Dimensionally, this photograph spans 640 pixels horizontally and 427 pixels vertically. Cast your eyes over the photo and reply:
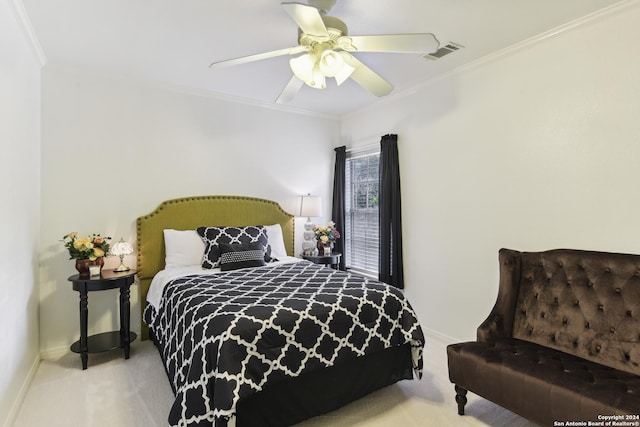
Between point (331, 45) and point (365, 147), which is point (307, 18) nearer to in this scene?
point (331, 45)

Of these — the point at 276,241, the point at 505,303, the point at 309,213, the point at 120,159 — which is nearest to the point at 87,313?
the point at 120,159

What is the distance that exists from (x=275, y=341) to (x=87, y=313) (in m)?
2.00

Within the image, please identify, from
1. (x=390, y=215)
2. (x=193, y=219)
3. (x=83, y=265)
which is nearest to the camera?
(x=83, y=265)

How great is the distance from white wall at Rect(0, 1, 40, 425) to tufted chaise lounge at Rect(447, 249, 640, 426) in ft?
9.17

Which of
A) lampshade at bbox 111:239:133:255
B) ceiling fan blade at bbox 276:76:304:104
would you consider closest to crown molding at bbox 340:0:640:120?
ceiling fan blade at bbox 276:76:304:104

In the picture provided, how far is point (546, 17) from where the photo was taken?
7.95 feet

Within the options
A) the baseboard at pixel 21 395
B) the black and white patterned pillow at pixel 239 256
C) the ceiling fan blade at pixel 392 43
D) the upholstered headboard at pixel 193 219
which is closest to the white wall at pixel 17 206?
the baseboard at pixel 21 395

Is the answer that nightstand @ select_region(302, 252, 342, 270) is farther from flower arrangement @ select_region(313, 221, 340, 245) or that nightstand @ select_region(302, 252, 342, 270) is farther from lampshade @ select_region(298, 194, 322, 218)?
lampshade @ select_region(298, 194, 322, 218)

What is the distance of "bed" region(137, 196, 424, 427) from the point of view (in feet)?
6.03

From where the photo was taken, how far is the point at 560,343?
224 centimetres

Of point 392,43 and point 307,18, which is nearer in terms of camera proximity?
point 307,18

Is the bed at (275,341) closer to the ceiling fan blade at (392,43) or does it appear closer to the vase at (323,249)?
the vase at (323,249)

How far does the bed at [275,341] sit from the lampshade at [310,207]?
1177mm

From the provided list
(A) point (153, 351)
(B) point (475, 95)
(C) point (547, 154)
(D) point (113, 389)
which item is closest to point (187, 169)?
(A) point (153, 351)
